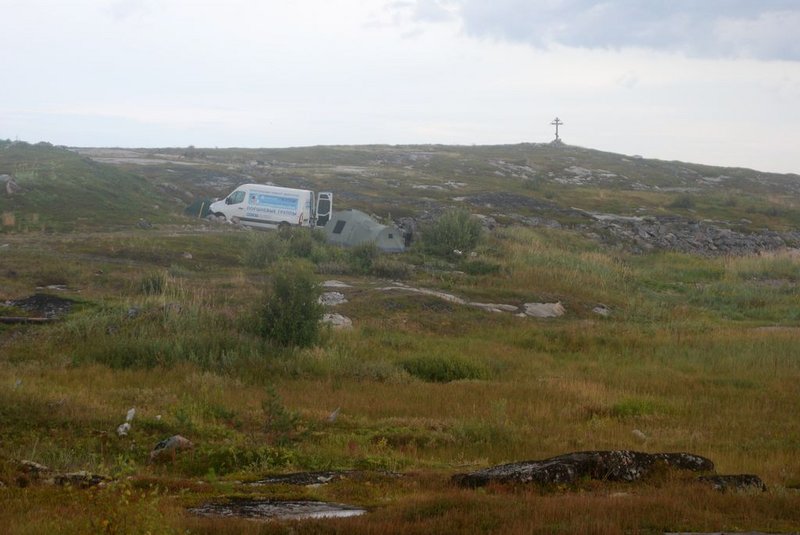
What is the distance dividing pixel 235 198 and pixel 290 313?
23.6 meters

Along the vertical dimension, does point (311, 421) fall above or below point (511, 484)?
below

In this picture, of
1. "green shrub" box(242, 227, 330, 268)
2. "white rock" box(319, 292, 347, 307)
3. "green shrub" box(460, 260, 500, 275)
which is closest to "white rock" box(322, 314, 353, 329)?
"white rock" box(319, 292, 347, 307)

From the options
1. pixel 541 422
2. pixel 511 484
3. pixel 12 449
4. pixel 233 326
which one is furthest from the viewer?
pixel 233 326

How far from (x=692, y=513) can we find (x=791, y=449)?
550 centimetres

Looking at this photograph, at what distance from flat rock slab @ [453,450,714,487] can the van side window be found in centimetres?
3243

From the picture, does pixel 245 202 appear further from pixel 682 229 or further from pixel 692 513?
pixel 692 513

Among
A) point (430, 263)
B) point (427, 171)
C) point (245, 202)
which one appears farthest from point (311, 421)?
point (427, 171)

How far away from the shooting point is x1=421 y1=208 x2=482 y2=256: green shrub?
108ft

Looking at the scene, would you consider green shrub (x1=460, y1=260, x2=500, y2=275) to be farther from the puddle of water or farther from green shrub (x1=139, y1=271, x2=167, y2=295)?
the puddle of water

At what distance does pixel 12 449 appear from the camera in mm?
9156

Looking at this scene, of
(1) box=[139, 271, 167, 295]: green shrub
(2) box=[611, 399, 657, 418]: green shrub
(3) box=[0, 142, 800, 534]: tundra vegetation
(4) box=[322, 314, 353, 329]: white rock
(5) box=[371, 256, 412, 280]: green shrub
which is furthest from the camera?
(5) box=[371, 256, 412, 280]: green shrub

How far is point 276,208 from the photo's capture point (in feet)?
127

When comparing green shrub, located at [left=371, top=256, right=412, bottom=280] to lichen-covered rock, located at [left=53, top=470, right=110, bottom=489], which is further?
green shrub, located at [left=371, top=256, right=412, bottom=280]

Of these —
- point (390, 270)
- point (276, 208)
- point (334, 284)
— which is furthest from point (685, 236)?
point (334, 284)
